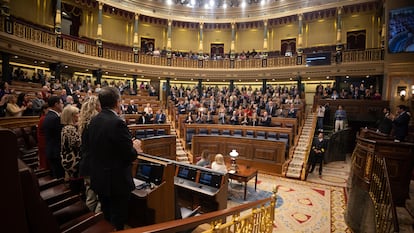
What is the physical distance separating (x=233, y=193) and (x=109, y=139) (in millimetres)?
4457

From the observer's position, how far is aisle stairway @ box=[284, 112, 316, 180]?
6.80 m

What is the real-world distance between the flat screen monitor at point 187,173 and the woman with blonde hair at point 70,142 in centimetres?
231

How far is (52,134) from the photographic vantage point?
242cm

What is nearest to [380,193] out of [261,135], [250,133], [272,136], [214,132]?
[272,136]

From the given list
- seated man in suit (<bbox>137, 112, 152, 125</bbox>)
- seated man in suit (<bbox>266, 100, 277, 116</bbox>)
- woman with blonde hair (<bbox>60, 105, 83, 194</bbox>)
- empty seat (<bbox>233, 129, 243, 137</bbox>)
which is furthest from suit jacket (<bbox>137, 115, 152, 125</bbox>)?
woman with blonde hair (<bbox>60, 105, 83, 194</bbox>)

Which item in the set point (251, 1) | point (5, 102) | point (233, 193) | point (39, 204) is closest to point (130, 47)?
point (251, 1)

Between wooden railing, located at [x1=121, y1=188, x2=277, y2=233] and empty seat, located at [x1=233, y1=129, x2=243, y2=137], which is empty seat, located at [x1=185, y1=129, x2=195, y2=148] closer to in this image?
empty seat, located at [x1=233, y1=129, x2=243, y2=137]

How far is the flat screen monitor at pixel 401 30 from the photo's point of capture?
9.52 m

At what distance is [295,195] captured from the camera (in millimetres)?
5422

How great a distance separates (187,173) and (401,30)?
11.3 m

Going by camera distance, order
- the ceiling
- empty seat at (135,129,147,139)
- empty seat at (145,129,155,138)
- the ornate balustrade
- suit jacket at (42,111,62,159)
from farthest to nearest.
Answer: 1. the ceiling
2. the ornate balustrade
3. empty seat at (145,129,155,138)
4. empty seat at (135,129,147,139)
5. suit jacket at (42,111,62,159)

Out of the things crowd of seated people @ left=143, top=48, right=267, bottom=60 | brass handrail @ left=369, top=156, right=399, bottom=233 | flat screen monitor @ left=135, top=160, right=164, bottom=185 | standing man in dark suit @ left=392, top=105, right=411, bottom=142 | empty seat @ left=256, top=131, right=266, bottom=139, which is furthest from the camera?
crowd of seated people @ left=143, top=48, right=267, bottom=60

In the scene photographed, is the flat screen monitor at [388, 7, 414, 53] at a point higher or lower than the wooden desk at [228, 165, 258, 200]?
higher

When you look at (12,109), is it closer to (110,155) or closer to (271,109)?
(110,155)
